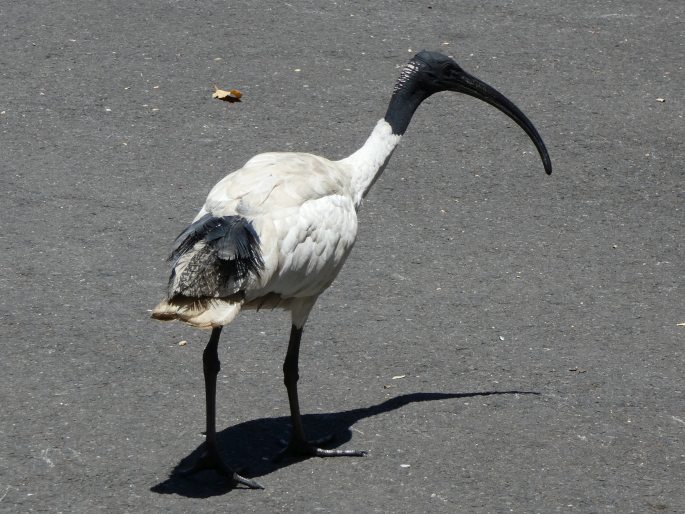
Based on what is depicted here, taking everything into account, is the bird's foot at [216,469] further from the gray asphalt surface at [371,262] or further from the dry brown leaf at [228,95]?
the dry brown leaf at [228,95]

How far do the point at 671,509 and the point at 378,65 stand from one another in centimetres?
541

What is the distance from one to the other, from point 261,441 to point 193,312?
1.11 metres

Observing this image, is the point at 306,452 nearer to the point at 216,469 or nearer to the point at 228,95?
the point at 216,469

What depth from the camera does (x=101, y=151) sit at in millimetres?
8469

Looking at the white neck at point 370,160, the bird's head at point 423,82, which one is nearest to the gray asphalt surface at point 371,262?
the white neck at point 370,160

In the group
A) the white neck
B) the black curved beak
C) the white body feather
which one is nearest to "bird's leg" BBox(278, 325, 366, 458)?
the white body feather

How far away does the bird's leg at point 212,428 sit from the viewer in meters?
5.44

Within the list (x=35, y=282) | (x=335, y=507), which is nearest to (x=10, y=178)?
(x=35, y=282)

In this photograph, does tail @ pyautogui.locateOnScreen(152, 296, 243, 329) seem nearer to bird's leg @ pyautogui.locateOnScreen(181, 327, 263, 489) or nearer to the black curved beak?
bird's leg @ pyautogui.locateOnScreen(181, 327, 263, 489)

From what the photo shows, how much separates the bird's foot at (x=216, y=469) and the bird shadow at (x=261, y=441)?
25 millimetres

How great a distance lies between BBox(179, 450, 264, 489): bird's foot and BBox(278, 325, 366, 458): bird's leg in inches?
13.0

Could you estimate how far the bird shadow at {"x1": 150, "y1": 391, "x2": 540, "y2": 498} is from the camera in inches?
214

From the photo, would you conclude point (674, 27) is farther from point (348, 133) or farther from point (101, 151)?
point (101, 151)

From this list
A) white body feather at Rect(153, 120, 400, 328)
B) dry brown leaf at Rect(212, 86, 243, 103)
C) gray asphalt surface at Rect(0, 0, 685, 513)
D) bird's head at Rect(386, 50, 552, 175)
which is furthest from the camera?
dry brown leaf at Rect(212, 86, 243, 103)
